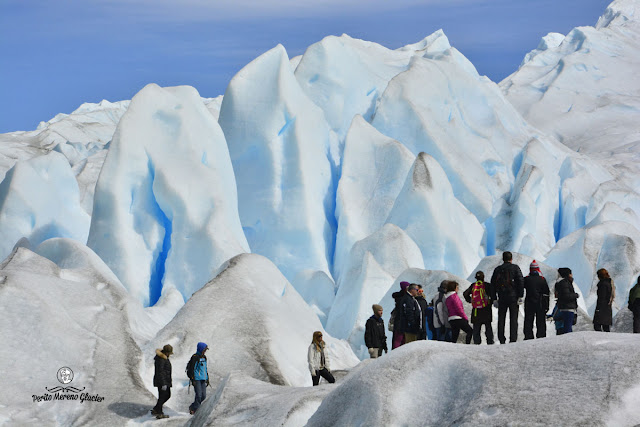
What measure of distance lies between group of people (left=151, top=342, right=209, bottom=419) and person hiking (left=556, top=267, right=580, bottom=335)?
4800mm

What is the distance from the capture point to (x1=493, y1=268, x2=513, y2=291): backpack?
10.6 m

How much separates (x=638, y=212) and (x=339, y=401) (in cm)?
2995

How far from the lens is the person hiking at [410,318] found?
10.7m

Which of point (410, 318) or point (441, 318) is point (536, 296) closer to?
point (441, 318)

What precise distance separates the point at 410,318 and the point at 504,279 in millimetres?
1317

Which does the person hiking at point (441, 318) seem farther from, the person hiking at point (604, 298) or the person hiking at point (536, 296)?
the person hiking at point (604, 298)

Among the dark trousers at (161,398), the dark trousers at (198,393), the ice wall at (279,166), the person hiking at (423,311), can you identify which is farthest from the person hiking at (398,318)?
the ice wall at (279,166)

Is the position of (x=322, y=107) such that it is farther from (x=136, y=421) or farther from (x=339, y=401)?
(x=339, y=401)

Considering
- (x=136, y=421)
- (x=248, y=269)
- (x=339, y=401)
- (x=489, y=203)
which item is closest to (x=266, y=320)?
(x=248, y=269)

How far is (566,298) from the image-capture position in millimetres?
10586

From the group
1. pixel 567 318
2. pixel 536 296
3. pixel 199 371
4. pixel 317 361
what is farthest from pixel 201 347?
pixel 567 318

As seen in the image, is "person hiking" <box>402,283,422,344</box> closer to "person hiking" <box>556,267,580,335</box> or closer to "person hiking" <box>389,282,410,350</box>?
"person hiking" <box>389,282,410,350</box>

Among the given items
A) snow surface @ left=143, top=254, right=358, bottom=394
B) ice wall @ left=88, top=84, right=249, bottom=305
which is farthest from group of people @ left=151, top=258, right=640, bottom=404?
ice wall @ left=88, top=84, right=249, bottom=305

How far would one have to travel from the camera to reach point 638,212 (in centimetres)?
3447
